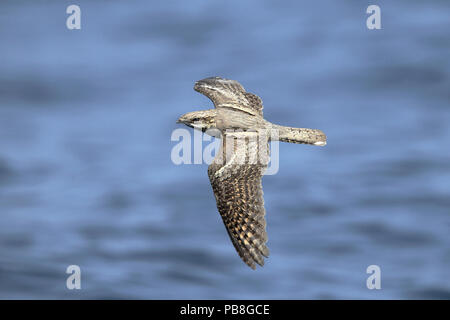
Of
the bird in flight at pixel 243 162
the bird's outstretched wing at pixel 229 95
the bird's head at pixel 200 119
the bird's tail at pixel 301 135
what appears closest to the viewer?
the bird in flight at pixel 243 162

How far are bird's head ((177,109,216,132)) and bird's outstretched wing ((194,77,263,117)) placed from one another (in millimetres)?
911

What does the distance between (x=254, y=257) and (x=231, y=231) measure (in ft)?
2.43

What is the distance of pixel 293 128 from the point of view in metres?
17.1

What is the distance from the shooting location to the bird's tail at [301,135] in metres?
16.9

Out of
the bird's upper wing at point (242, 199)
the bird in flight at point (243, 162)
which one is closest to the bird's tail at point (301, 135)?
the bird in flight at point (243, 162)

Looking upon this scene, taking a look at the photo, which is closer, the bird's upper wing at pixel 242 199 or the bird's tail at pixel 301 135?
the bird's upper wing at pixel 242 199

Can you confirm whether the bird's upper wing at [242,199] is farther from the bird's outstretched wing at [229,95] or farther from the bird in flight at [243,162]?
the bird's outstretched wing at [229,95]

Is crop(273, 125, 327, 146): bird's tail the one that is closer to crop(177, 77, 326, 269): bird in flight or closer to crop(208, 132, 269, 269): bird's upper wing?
crop(177, 77, 326, 269): bird in flight

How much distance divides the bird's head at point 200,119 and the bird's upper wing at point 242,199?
88cm

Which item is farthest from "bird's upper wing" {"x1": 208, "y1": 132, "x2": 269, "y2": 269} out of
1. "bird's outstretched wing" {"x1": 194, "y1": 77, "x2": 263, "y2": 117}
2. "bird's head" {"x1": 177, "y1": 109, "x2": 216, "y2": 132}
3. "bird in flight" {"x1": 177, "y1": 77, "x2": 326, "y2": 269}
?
"bird's outstretched wing" {"x1": 194, "y1": 77, "x2": 263, "y2": 117}

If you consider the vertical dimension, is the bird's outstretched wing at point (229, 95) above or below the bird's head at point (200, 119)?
above

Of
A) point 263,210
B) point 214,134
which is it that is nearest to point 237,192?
point 263,210

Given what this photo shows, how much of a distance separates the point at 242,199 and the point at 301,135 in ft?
7.67

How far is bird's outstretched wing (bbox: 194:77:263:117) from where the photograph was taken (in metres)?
18.1
